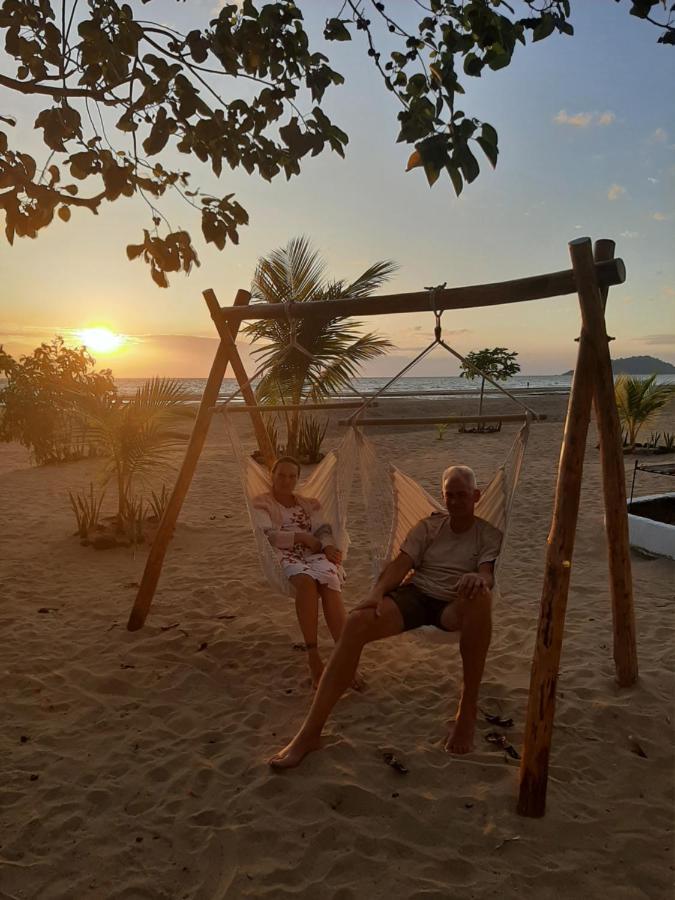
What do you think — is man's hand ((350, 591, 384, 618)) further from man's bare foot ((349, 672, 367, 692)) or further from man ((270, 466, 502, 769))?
man's bare foot ((349, 672, 367, 692))

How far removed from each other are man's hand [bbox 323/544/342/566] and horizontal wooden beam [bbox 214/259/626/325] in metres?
1.10

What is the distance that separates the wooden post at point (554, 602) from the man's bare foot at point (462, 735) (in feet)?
0.90

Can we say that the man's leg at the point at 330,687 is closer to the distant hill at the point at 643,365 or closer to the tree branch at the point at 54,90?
the tree branch at the point at 54,90

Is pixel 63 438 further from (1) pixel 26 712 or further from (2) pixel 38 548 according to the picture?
(1) pixel 26 712

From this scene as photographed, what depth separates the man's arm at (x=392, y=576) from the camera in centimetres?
237

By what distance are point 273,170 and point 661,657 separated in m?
2.66

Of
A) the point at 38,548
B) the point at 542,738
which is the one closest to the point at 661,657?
the point at 542,738

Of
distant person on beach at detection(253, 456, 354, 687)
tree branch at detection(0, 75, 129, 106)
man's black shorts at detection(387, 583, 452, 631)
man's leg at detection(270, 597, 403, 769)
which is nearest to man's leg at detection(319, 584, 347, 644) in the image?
distant person on beach at detection(253, 456, 354, 687)

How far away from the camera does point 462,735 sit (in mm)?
2172

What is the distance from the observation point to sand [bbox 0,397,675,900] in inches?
65.5

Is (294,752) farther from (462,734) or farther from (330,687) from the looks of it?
(462,734)

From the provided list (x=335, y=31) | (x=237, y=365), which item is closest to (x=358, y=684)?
(x=237, y=365)

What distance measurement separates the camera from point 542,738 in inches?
74.8

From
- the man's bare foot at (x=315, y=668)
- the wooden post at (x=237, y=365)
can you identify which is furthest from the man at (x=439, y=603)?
the wooden post at (x=237, y=365)
